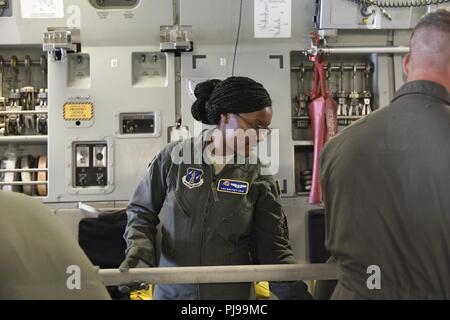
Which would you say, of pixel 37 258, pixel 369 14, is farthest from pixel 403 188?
pixel 369 14

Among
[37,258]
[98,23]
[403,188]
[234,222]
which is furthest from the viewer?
[98,23]

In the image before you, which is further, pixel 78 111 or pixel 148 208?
pixel 78 111

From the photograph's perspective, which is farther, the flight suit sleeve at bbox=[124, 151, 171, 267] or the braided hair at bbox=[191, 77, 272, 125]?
the braided hair at bbox=[191, 77, 272, 125]

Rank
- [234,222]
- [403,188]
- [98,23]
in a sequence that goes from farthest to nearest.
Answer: [98,23] → [234,222] → [403,188]

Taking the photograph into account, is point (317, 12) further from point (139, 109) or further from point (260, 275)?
point (260, 275)

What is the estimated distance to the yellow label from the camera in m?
2.71

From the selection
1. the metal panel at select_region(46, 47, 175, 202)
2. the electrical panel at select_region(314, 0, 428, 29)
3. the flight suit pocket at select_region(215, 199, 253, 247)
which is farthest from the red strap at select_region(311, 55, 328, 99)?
the flight suit pocket at select_region(215, 199, 253, 247)

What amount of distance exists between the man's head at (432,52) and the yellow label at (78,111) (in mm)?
1977

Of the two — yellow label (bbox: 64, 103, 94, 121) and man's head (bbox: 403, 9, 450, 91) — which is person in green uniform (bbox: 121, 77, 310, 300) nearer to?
man's head (bbox: 403, 9, 450, 91)

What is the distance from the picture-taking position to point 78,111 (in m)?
2.71

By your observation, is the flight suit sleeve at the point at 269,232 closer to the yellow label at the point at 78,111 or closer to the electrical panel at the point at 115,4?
the yellow label at the point at 78,111

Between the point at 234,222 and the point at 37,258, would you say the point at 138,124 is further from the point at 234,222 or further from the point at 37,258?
the point at 37,258

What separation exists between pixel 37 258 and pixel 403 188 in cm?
76

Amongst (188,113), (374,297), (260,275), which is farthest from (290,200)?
(374,297)
